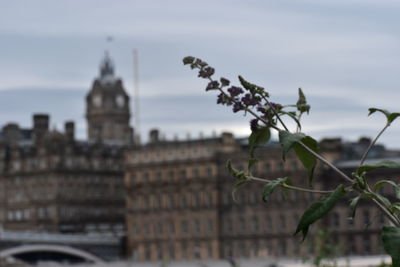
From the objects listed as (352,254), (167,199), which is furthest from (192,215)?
(352,254)

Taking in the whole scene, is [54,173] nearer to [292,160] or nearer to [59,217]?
[59,217]

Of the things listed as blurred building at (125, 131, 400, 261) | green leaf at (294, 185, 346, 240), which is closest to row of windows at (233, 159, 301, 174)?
blurred building at (125, 131, 400, 261)

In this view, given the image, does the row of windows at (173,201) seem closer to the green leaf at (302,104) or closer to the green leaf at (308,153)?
Result: the green leaf at (302,104)

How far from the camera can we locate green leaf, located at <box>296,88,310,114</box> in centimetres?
616

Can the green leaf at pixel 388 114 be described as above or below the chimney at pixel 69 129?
below

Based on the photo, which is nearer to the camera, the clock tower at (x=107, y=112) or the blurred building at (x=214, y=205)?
the blurred building at (x=214, y=205)

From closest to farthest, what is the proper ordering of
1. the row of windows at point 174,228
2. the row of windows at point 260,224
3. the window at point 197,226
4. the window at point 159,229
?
1. the row of windows at point 260,224
2. the row of windows at point 174,228
3. the window at point 197,226
4. the window at point 159,229

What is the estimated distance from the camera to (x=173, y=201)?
13475 centimetres

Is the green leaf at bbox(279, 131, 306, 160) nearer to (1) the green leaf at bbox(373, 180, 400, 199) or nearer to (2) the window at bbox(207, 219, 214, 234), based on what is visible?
(1) the green leaf at bbox(373, 180, 400, 199)

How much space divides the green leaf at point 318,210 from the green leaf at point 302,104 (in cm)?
68

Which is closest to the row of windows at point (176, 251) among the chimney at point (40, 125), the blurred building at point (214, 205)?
the blurred building at point (214, 205)

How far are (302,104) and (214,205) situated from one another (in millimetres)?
124061

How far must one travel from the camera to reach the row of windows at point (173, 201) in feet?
431

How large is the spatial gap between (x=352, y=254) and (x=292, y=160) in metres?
11.9
